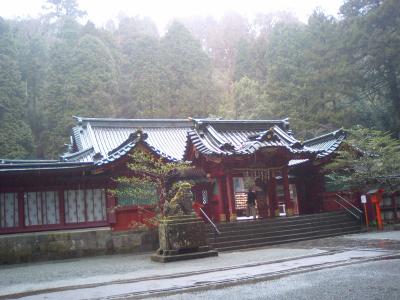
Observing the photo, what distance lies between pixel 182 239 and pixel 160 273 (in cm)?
272

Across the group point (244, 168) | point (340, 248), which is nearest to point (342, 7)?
point (244, 168)

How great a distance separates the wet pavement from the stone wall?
214cm

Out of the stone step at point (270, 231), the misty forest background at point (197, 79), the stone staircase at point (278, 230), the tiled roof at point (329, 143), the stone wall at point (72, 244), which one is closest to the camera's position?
the stone wall at point (72, 244)

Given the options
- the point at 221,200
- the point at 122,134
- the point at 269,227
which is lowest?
the point at 269,227

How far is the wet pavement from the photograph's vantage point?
7.99 meters

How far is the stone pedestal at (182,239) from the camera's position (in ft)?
40.5

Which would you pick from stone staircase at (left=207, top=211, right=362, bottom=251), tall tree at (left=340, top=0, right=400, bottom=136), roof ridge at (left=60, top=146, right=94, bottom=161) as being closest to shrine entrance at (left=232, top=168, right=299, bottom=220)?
stone staircase at (left=207, top=211, right=362, bottom=251)

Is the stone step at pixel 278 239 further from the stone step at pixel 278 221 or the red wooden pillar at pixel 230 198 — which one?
the red wooden pillar at pixel 230 198

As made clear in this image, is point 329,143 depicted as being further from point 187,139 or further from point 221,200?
point 187,139

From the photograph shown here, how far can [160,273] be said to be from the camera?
32.3 ft

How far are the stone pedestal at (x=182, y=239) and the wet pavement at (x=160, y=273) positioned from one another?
0.45 metres

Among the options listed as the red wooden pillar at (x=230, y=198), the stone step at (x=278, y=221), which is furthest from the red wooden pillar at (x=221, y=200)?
the stone step at (x=278, y=221)

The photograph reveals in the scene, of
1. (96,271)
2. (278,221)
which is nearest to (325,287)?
(96,271)

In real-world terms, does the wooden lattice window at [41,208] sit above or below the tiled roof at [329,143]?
below
